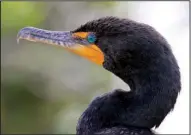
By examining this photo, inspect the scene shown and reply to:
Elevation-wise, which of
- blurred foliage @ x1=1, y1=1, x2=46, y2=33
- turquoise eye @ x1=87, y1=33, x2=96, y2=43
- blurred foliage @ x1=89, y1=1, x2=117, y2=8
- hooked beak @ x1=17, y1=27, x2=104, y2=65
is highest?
turquoise eye @ x1=87, y1=33, x2=96, y2=43

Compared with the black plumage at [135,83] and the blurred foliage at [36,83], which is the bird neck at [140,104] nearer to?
the black plumage at [135,83]

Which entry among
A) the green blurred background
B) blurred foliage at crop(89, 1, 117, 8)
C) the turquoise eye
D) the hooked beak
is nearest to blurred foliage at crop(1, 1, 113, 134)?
the green blurred background

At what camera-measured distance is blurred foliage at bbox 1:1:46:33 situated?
8609mm

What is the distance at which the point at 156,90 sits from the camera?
110 inches

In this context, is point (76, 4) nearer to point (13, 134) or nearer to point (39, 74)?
point (39, 74)

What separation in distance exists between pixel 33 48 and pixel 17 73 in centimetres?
58

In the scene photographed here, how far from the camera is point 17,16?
8617 mm

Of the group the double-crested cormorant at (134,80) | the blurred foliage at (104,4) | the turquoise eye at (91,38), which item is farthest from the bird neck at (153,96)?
the blurred foliage at (104,4)

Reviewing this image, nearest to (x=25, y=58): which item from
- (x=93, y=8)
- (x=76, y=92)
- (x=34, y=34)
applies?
(x=76, y=92)

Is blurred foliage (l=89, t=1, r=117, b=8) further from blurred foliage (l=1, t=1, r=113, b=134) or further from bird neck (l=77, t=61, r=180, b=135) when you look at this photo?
bird neck (l=77, t=61, r=180, b=135)

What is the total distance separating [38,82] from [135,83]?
5.90 m

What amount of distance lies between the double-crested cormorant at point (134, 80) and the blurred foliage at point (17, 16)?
5805 mm

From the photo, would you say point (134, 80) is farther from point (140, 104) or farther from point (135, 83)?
point (140, 104)

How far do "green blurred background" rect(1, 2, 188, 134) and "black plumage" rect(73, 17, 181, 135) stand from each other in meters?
5.62
